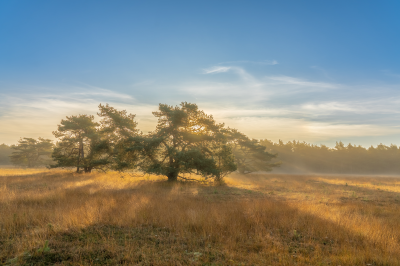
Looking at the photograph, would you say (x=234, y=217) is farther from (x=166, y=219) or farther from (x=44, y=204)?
(x=44, y=204)

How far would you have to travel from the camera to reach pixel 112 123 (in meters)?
24.2

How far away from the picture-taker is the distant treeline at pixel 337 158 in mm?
75312

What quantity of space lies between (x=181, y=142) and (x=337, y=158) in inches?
3373

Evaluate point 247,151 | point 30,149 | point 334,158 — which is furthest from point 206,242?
point 334,158

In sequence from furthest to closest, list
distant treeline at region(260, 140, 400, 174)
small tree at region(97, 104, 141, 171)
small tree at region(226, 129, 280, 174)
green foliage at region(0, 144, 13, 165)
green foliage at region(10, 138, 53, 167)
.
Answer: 1. green foliage at region(0, 144, 13, 165)
2. distant treeline at region(260, 140, 400, 174)
3. green foliage at region(10, 138, 53, 167)
4. small tree at region(226, 129, 280, 174)
5. small tree at region(97, 104, 141, 171)

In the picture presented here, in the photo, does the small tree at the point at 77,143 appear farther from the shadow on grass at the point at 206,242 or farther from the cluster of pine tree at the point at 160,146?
the shadow on grass at the point at 206,242

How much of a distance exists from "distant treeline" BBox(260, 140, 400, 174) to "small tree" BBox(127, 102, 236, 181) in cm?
6462

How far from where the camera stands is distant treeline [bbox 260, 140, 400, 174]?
75312 millimetres

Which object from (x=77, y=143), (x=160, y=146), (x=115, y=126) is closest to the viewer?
(x=160, y=146)

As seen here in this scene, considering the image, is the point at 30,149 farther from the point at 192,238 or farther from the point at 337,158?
the point at 337,158

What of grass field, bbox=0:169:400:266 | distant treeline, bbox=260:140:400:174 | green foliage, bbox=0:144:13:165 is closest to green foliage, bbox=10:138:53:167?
green foliage, bbox=0:144:13:165

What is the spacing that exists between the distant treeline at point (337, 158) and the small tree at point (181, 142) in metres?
64.6

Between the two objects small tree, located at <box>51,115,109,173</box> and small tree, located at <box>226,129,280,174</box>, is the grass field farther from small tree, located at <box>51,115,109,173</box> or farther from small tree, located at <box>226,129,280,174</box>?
small tree, located at <box>226,129,280,174</box>

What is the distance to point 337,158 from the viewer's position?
81.3 m
